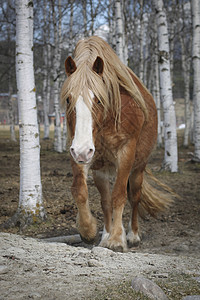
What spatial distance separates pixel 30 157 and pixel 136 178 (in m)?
1.61

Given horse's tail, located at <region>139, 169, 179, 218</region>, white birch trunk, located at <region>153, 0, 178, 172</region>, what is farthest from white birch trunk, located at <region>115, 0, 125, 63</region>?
horse's tail, located at <region>139, 169, 179, 218</region>

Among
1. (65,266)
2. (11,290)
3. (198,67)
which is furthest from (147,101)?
(198,67)

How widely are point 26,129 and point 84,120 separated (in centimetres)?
205

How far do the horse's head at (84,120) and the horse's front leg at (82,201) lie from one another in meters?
0.51

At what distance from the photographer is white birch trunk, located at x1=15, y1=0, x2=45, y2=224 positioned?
16.0ft

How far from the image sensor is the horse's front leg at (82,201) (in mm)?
3588

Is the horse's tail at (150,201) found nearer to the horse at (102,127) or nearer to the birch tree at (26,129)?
the horse at (102,127)

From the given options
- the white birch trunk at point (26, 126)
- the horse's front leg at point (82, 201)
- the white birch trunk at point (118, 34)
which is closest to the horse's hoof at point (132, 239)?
the horse's front leg at point (82, 201)

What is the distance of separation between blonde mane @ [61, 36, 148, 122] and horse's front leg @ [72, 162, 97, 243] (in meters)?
0.72

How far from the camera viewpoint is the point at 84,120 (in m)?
3.07

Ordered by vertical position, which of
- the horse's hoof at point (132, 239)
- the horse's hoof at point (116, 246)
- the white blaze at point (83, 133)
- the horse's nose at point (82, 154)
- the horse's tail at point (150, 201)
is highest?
the white blaze at point (83, 133)

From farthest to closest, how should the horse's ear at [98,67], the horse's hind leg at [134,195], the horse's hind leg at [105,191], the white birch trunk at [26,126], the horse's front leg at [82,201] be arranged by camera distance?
the white birch trunk at [26,126], the horse's hind leg at [134,195], the horse's hind leg at [105,191], the horse's front leg at [82,201], the horse's ear at [98,67]

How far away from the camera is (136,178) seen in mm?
4715

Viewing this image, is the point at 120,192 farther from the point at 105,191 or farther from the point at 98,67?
the point at 98,67
